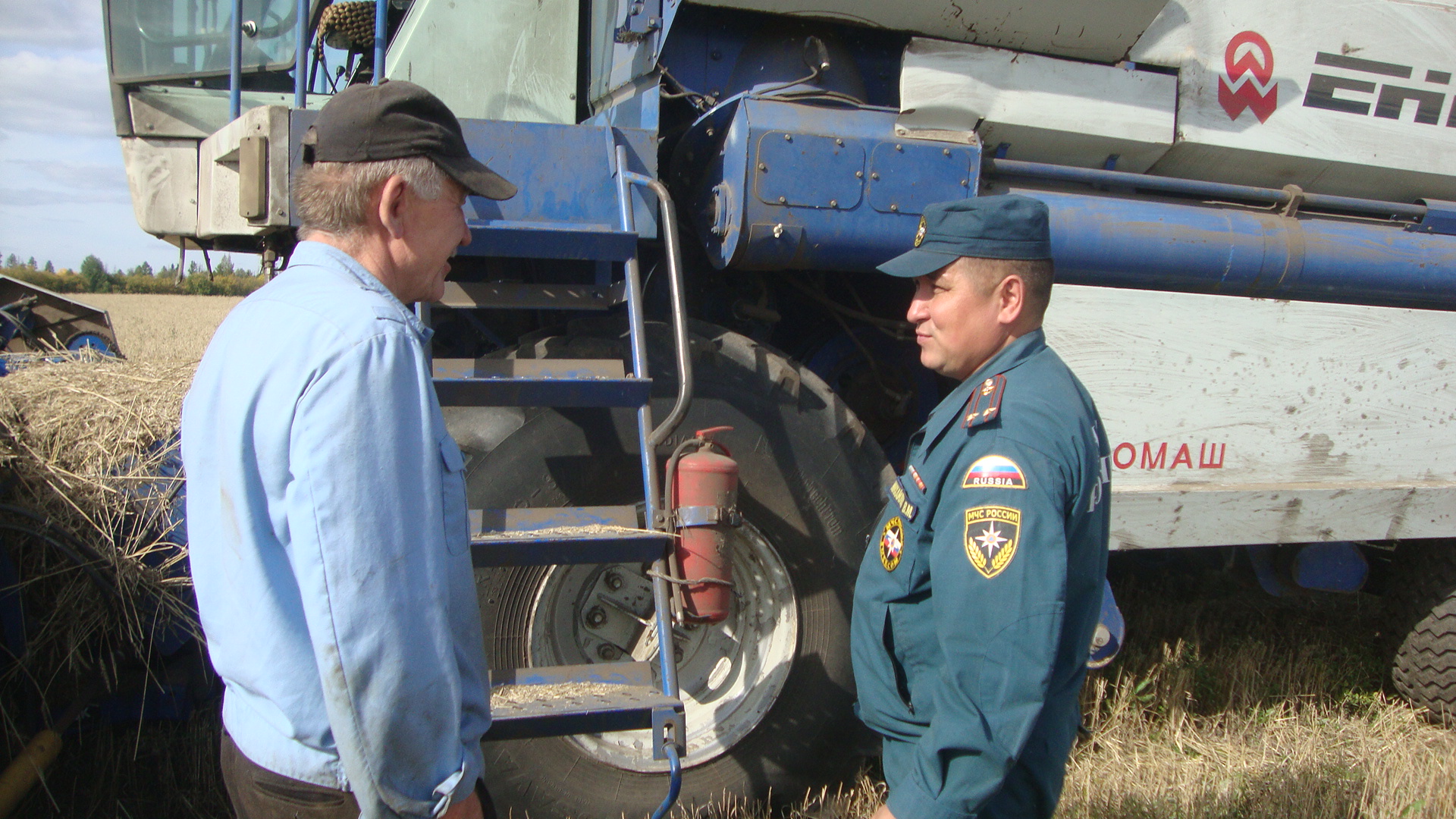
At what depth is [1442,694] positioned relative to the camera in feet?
13.7

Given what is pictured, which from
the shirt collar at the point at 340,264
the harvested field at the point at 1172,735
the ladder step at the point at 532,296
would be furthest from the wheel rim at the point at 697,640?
the shirt collar at the point at 340,264

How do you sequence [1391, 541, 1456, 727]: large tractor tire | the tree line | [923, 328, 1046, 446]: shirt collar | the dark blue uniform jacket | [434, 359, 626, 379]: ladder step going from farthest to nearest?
the tree line → [1391, 541, 1456, 727]: large tractor tire → [434, 359, 626, 379]: ladder step → [923, 328, 1046, 446]: shirt collar → the dark blue uniform jacket

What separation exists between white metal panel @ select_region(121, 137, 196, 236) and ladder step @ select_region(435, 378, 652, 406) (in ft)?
4.99

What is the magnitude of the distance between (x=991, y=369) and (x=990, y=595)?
0.44 metres

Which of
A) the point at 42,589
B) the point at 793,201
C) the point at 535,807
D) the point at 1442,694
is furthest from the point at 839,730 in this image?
the point at 1442,694

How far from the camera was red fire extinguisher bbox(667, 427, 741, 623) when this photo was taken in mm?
2510

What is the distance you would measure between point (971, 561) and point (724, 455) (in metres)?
1.15

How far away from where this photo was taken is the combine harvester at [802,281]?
2.74 m

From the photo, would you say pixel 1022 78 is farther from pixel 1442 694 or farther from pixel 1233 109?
pixel 1442 694

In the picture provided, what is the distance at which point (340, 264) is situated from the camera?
134cm

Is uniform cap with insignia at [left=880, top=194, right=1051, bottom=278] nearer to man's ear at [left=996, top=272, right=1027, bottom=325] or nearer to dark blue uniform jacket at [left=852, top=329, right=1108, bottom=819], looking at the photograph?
man's ear at [left=996, top=272, right=1027, bottom=325]

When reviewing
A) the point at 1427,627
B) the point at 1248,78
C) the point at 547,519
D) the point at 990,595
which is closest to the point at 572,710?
the point at 547,519

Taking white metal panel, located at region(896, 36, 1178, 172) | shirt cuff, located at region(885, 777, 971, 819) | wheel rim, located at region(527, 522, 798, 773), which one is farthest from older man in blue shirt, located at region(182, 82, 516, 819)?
white metal panel, located at region(896, 36, 1178, 172)

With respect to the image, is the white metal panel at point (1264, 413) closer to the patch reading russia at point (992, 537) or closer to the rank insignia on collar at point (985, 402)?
the rank insignia on collar at point (985, 402)
